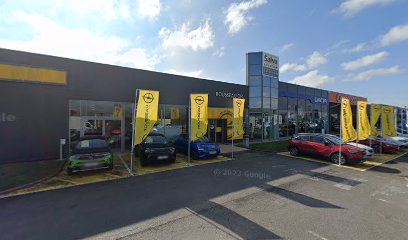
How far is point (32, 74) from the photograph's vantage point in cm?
1032

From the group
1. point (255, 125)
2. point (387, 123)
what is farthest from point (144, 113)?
point (387, 123)

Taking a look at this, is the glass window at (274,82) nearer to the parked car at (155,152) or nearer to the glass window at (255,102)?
the glass window at (255,102)

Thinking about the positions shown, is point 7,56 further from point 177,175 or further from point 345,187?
point 345,187

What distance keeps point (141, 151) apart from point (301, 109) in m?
21.2

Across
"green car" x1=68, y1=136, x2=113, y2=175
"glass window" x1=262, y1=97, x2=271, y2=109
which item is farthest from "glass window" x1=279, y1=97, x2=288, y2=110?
"green car" x1=68, y1=136, x2=113, y2=175

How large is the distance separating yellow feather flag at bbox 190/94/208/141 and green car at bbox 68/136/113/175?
420 centimetres

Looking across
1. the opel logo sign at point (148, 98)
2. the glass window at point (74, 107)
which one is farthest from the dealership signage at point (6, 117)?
the opel logo sign at point (148, 98)

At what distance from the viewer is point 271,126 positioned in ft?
70.7

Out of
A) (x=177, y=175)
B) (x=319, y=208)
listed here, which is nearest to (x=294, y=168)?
(x=319, y=208)

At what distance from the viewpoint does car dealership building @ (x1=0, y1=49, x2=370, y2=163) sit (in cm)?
1003

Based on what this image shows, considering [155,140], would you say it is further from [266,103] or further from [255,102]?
[266,103]

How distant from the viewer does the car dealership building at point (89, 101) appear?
10.0 meters

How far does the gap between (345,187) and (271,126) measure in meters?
14.8

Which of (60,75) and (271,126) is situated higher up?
(60,75)
